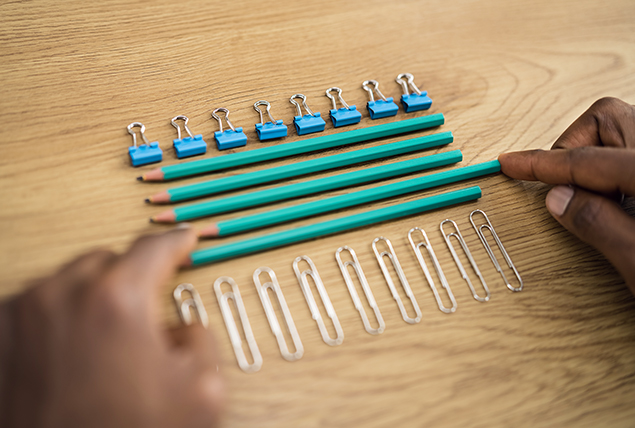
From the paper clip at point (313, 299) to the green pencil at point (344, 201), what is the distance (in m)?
0.16

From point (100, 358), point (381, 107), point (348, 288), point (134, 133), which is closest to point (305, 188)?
point (348, 288)

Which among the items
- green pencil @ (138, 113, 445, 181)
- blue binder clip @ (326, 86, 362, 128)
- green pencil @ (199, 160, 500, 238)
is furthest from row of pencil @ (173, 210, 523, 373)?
blue binder clip @ (326, 86, 362, 128)

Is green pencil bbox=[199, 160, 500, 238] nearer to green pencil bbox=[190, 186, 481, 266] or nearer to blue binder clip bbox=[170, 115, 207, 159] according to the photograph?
green pencil bbox=[190, 186, 481, 266]

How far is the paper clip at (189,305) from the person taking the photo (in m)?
1.37

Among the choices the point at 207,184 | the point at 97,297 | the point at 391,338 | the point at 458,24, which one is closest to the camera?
the point at 97,297

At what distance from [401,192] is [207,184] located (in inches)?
26.9

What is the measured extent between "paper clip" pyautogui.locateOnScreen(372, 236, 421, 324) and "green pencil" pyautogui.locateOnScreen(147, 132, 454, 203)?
32cm

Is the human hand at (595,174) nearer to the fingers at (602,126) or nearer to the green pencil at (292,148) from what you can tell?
the fingers at (602,126)

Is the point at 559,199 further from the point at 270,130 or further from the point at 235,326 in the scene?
the point at 235,326

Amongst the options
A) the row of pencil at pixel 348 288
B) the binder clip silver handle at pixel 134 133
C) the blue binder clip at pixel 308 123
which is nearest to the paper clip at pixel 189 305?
the row of pencil at pixel 348 288

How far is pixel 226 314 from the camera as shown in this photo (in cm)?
139

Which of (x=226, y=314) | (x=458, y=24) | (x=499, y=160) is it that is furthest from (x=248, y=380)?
(x=458, y=24)

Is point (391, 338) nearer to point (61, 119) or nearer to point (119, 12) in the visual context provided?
point (61, 119)

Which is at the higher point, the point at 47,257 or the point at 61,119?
the point at 61,119
